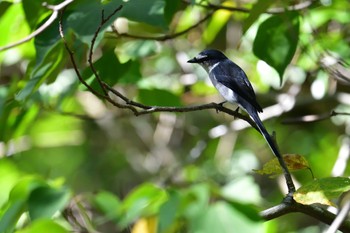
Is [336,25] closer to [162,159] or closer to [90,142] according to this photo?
[162,159]

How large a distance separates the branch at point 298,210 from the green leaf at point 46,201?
699 mm

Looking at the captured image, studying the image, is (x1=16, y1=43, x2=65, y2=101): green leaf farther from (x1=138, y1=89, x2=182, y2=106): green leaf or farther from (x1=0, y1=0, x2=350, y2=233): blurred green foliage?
(x1=138, y1=89, x2=182, y2=106): green leaf

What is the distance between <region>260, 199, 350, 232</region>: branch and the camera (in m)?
2.10

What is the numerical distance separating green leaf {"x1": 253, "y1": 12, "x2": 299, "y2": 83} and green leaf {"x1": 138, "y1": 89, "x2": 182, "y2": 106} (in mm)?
690

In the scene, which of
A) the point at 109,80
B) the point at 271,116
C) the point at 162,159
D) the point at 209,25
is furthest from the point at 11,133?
the point at 162,159

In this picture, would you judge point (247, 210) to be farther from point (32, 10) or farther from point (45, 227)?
point (32, 10)

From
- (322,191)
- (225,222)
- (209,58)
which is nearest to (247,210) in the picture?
(225,222)

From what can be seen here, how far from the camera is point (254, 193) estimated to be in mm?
3453

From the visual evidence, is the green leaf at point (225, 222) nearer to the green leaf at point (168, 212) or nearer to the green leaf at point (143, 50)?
the green leaf at point (168, 212)

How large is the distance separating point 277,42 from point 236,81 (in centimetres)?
67

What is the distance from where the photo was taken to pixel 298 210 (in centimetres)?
218

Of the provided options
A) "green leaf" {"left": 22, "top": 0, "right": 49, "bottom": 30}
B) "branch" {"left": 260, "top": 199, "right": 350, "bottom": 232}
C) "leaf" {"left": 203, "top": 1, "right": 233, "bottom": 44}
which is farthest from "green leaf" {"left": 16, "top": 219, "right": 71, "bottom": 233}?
"leaf" {"left": 203, "top": 1, "right": 233, "bottom": 44}

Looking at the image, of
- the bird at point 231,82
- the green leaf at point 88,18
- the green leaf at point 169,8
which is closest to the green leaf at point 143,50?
the bird at point 231,82

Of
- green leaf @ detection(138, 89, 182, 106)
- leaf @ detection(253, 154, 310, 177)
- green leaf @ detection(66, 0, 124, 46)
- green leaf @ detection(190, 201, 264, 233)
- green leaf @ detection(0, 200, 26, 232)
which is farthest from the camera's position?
green leaf @ detection(138, 89, 182, 106)
